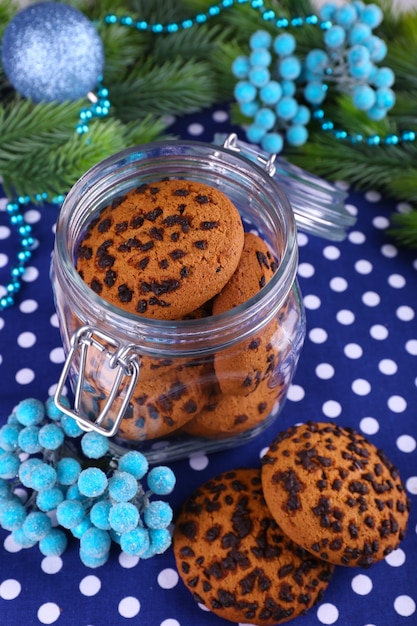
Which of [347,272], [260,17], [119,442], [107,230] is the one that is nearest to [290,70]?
[260,17]

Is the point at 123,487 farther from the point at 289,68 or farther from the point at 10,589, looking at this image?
the point at 289,68

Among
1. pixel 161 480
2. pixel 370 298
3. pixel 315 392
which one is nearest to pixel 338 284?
pixel 370 298

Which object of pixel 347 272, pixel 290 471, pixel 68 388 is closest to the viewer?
pixel 290 471

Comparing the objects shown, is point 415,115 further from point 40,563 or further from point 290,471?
point 40,563

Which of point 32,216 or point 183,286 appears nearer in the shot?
point 183,286

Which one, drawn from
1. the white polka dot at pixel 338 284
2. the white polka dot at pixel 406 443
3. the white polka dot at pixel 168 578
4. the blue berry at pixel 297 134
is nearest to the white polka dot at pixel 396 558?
the white polka dot at pixel 406 443

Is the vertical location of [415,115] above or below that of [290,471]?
above

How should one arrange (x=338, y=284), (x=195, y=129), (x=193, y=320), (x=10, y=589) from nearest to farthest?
(x=193, y=320), (x=10, y=589), (x=338, y=284), (x=195, y=129)
